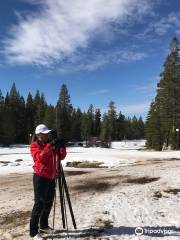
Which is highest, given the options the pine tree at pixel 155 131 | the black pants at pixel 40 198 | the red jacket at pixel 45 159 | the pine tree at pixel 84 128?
the pine tree at pixel 84 128

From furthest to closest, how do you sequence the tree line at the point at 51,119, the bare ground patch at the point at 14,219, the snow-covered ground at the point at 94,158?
the tree line at the point at 51,119
the snow-covered ground at the point at 94,158
the bare ground patch at the point at 14,219

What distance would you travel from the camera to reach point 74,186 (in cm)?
1473

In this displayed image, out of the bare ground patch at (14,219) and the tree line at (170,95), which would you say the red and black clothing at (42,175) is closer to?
the bare ground patch at (14,219)

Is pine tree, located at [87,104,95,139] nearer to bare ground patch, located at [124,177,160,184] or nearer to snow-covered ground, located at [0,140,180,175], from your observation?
snow-covered ground, located at [0,140,180,175]

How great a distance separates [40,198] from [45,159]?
0.80 metres

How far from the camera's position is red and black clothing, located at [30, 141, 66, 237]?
24.1 feet

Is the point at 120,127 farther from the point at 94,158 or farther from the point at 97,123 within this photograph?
the point at 94,158

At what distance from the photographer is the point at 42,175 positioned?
7332mm

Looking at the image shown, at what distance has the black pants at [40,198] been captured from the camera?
733 centimetres

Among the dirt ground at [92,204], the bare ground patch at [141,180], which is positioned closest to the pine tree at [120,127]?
the bare ground patch at [141,180]

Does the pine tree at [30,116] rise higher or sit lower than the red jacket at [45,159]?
higher

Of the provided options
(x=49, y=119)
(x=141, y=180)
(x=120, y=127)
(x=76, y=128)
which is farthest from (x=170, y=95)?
(x=120, y=127)

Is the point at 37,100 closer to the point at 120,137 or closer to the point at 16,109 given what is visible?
Answer: the point at 16,109

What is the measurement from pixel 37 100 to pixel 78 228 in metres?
108
